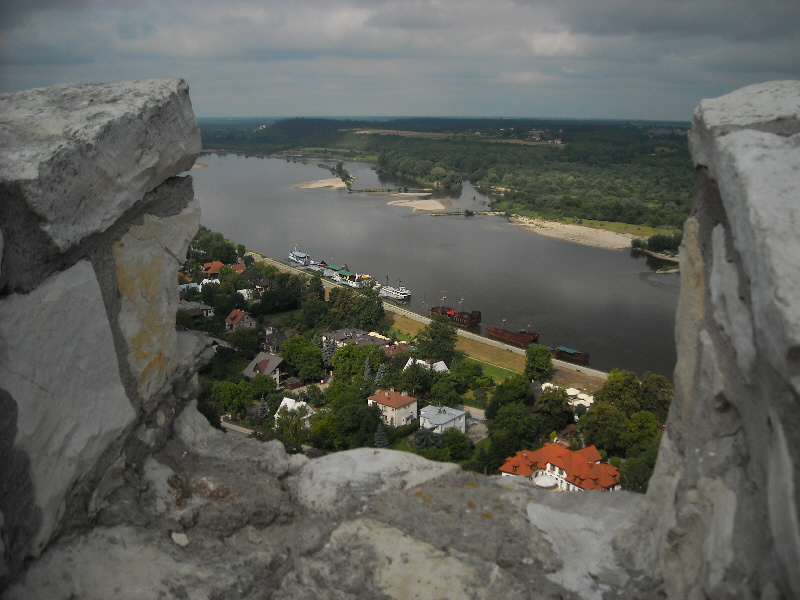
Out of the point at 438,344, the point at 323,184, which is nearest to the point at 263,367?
the point at 438,344

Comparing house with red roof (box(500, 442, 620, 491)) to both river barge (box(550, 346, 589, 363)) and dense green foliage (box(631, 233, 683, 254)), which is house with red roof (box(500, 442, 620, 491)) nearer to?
river barge (box(550, 346, 589, 363))

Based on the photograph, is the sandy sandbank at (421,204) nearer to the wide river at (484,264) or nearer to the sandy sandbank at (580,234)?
the wide river at (484,264)

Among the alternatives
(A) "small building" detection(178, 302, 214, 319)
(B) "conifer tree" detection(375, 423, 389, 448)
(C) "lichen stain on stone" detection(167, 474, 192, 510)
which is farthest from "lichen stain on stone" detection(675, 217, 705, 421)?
(A) "small building" detection(178, 302, 214, 319)

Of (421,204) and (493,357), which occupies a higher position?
(421,204)

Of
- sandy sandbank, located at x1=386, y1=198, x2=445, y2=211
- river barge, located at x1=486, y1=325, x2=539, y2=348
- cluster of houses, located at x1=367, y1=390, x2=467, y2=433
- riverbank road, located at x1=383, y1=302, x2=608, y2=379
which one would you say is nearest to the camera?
cluster of houses, located at x1=367, y1=390, x2=467, y2=433

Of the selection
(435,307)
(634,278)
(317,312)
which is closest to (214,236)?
(317,312)

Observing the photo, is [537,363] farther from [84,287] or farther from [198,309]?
[84,287]

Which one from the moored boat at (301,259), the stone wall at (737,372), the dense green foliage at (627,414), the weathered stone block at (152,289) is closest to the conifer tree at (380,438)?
the dense green foliage at (627,414)

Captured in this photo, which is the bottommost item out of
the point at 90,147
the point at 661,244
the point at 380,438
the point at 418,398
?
the point at 418,398
